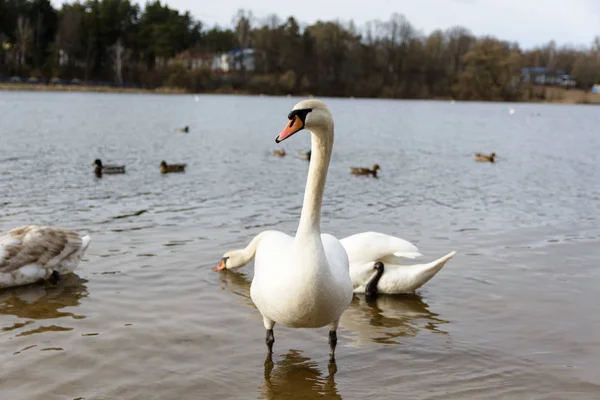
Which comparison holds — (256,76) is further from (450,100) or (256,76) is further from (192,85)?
(450,100)

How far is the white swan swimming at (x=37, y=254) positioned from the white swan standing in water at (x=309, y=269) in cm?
356

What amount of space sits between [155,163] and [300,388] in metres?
17.9

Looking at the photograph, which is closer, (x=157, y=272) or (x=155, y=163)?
(x=157, y=272)

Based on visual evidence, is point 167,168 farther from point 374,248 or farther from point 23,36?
point 23,36

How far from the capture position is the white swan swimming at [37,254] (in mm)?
7527

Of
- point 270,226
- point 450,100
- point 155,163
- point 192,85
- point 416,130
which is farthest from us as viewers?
point 450,100

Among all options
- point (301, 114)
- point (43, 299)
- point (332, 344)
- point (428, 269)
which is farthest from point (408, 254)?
point (43, 299)

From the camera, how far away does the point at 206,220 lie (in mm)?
12266

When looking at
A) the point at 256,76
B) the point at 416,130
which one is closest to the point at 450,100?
the point at 256,76

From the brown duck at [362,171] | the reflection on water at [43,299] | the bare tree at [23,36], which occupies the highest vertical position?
the bare tree at [23,36]

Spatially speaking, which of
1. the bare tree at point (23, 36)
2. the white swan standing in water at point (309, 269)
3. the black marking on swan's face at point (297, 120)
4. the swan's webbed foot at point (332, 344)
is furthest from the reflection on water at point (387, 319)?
the bare tree at point (23, 36)

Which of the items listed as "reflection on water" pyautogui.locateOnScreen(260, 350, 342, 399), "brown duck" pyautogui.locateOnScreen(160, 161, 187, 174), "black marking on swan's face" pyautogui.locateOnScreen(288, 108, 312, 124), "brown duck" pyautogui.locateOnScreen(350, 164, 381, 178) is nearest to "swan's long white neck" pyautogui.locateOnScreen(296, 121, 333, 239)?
"black marking on swan's face" pyautogui.locateOnScreen(288, 108, 312, 124)

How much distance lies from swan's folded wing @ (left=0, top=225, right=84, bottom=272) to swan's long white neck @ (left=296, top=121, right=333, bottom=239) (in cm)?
407

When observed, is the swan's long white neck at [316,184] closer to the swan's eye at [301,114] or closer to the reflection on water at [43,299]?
the swan's eye at [301,114]
